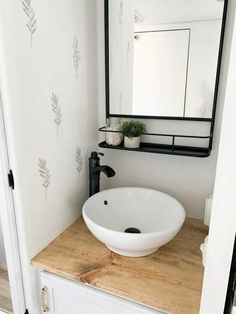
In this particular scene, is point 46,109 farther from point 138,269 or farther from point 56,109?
point 138,269

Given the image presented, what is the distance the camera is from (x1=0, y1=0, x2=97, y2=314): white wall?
2.58 feet

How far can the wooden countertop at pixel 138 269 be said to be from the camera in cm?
78

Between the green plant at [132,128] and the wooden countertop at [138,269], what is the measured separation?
526mm

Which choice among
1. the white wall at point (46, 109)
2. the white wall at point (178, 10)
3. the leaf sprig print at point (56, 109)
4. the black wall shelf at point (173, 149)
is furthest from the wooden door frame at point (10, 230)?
the white wall at point (178, 10)

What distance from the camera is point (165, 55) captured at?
3.66 ft

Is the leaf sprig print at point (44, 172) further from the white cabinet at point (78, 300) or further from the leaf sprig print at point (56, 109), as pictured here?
the white cabinet at point (78, 300)

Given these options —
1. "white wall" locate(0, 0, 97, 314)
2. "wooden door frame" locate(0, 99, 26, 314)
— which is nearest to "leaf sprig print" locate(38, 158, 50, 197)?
"white wall" locate(0, 0, 97, 314)

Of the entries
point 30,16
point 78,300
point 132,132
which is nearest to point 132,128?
point 132,132

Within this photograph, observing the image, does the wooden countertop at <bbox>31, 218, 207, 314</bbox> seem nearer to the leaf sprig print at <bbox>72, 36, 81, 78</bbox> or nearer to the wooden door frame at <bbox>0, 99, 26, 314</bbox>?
the wooden door frame at <bbox>0, 99, 26, 314</bbox>

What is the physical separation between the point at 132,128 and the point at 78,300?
30.5 inches

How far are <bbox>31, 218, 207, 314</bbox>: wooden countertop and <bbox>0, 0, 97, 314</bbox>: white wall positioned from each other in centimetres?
10

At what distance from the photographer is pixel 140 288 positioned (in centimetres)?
82

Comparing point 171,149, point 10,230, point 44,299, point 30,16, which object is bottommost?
point 44,299

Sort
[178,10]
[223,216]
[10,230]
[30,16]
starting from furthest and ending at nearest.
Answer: [178,10], [10,230], [30,16], [223,216]
